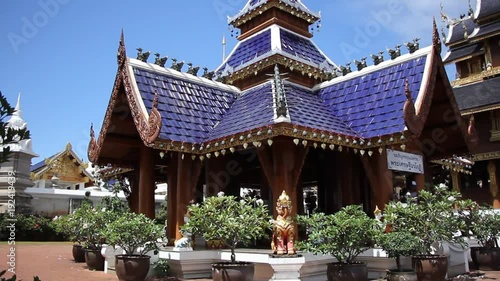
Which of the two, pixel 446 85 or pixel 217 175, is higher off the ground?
pixel 446 85

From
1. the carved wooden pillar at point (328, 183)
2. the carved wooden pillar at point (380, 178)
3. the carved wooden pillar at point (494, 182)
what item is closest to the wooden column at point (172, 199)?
the carved wooden pillar at point (328, 183)

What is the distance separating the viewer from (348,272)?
7836 mm

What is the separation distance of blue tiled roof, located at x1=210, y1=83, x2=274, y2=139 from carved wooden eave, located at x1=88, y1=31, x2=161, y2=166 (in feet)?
5.18

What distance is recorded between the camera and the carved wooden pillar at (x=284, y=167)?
29.7ft

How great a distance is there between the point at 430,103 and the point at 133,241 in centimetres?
712

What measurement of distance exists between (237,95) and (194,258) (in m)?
5.22

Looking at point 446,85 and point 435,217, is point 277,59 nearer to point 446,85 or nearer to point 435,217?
point 446,85

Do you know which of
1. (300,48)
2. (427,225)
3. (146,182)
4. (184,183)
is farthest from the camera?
(300,48)

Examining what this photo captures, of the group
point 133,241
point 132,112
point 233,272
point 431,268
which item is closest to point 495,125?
point 431,268

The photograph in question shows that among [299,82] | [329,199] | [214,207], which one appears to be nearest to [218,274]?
[214,207]

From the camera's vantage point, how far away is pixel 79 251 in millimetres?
13195

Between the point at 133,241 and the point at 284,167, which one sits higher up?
the point at 284,167

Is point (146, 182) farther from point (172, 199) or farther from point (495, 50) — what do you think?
point (495, 50)

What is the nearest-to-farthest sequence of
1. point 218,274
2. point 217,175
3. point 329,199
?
point 218,274, point 217,175, point 329,199
